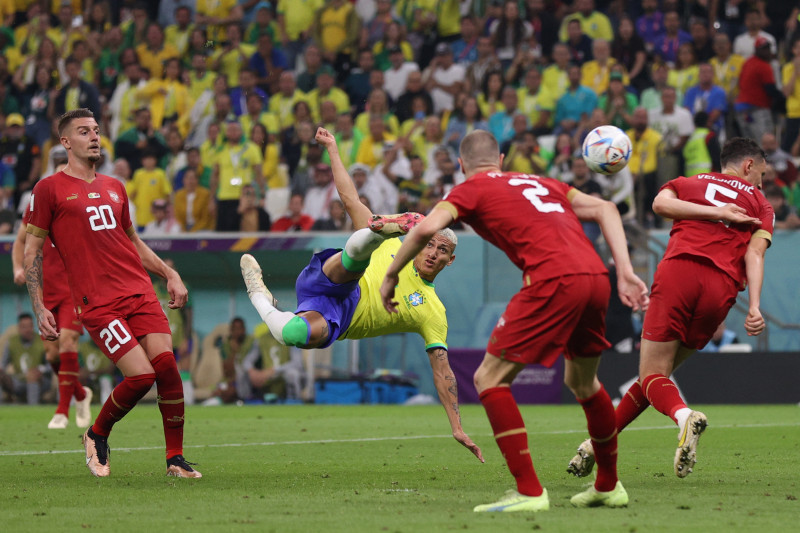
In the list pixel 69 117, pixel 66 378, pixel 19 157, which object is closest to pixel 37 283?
pixel 69 117

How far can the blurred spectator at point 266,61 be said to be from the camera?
2397cm

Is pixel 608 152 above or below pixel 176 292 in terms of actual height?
above

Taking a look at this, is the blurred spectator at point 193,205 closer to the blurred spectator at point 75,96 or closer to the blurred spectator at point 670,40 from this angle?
the blurred spectator at point 75,96

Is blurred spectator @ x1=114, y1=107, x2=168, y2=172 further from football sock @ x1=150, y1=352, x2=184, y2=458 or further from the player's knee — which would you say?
football sock @ x1=150, y1=352, x2=184, y2=458

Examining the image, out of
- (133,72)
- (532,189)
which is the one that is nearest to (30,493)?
(532,189)

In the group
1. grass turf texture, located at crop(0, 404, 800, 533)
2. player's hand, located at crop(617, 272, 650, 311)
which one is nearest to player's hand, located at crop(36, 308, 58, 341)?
grass turf texture, located at crop(0, 404, 800, 533)

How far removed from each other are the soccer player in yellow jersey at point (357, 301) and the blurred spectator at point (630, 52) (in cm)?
1218

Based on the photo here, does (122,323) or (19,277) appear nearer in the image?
(122,323)

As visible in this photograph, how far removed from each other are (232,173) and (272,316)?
1243cm

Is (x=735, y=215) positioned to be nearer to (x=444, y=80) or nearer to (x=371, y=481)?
(x=371, y=481)

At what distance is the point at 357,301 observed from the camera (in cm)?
951

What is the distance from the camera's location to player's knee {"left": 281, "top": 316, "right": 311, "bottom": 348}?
29.8ft

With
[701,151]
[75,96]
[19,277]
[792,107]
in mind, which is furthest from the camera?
[75,96]

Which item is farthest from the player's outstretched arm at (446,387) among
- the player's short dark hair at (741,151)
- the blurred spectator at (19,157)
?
the blurred spectator at (19,157)
